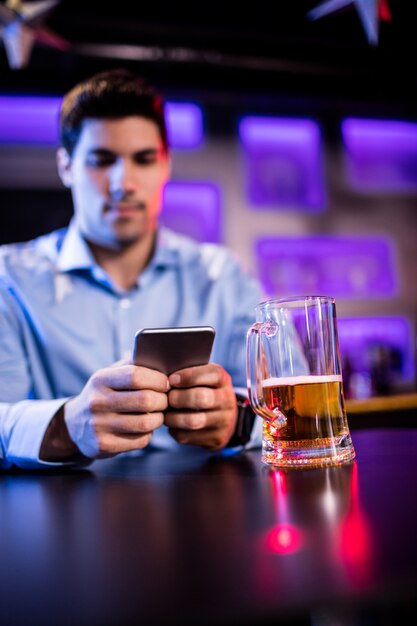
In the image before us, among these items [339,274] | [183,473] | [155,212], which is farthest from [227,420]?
[339,274]

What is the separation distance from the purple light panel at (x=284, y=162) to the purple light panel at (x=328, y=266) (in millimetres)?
246

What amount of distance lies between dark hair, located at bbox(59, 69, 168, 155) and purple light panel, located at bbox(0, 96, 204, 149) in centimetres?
133

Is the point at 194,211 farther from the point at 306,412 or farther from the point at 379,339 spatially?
the point at 306,412

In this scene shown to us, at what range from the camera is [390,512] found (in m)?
0.48

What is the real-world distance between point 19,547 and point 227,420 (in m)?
0.54

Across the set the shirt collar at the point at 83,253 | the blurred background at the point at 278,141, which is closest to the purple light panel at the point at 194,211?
the blurred background at the point at 278,141

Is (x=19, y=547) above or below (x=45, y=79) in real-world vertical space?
below

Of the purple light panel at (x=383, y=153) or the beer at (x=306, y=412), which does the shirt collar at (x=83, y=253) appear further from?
the purple light panel at (x=383, y=153)

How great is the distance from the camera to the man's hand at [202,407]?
0.90 m

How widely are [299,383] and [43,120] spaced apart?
8.71 feet

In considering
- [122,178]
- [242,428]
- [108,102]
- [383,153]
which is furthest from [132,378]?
[383,153]

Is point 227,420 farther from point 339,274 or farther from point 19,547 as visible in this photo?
point 339,274

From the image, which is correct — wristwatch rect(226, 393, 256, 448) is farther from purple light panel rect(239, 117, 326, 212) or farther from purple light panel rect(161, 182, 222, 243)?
purple light panel rect(239, 117, 326, 212)

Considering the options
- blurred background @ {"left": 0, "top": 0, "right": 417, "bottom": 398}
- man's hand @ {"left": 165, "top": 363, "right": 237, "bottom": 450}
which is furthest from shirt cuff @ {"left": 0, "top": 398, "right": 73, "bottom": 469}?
blurred background @ {"left": 0, "top": 0, "right": 417, "bottom": 398}
